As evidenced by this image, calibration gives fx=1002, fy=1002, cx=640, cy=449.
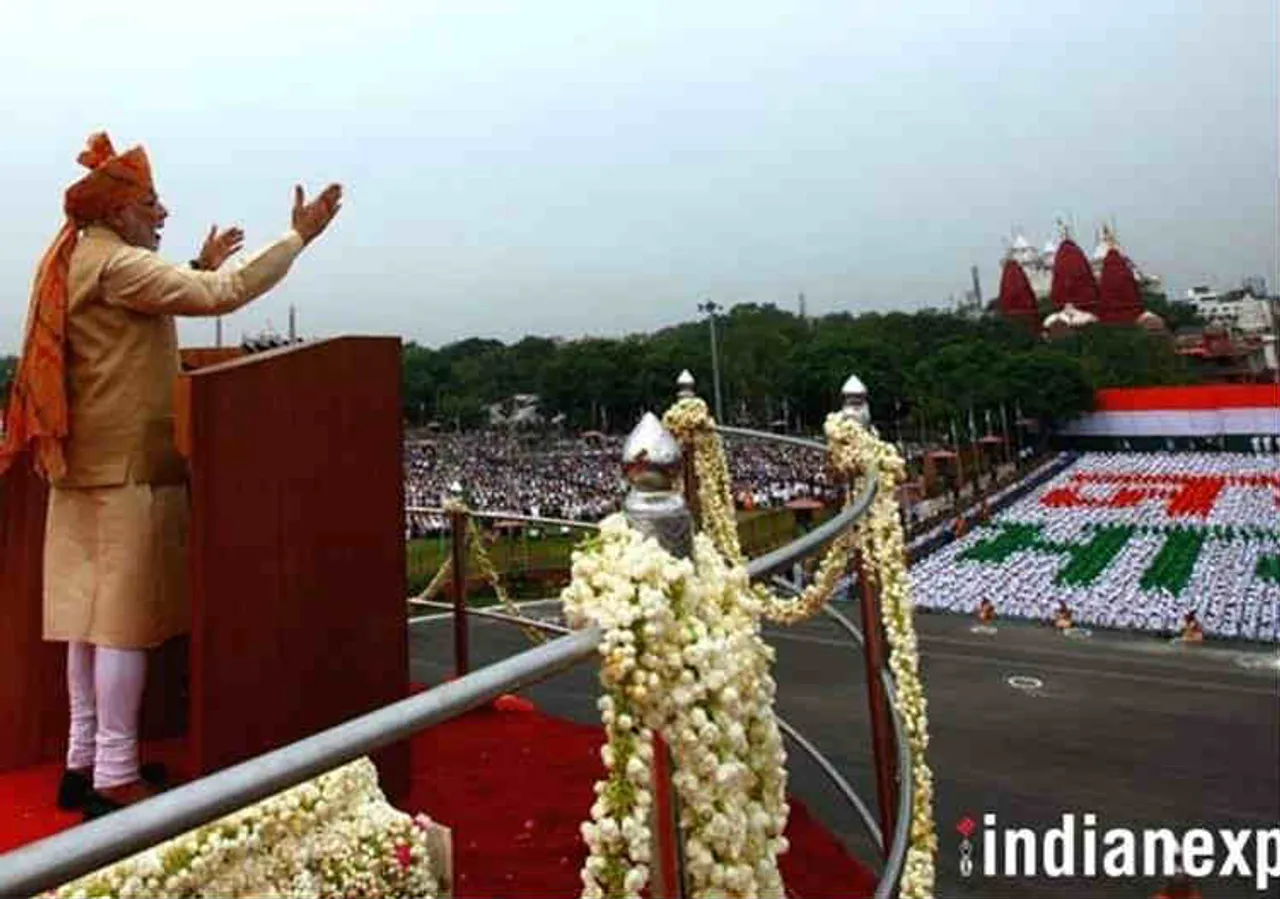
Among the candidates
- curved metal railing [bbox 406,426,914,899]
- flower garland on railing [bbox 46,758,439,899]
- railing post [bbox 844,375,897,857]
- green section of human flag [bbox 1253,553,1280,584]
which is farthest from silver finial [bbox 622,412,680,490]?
green section of human flag [bbox 1253,553,1280,584]

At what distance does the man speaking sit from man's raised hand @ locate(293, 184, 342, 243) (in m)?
0.04

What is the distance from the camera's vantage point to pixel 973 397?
3903cm

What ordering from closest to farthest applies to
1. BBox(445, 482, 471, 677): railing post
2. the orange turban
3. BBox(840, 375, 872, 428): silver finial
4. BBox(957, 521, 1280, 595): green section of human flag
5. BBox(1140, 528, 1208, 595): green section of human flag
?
the orange turban
BBox(840, 375, 872, 428): silver finial
BBox(445, 482, 471, 677): railing post
BBox(1140, 528, 1208, 595): green section of human flag
BBox(957, 521, 1280, 595): green section of human flag

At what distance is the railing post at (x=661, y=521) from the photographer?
1047 mm

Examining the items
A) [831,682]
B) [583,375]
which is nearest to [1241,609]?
[831,682]

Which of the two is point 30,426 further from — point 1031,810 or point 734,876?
point 1031,810

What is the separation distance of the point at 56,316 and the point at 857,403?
7.25 feet

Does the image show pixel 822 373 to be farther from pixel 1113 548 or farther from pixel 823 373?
pixel 1113 548

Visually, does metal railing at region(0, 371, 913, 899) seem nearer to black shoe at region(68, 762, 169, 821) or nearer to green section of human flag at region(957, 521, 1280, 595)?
black shoe at region(68, 762, 169, 821)

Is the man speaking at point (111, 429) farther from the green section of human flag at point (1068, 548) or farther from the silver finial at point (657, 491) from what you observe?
the green section of human flag at point (1068, 548)

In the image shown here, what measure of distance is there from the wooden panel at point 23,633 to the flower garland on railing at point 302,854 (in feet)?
3.80

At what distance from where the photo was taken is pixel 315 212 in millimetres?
2654

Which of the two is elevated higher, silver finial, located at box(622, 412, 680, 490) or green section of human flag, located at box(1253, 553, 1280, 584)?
silver finial, located at box(622, 412, 680, 490)

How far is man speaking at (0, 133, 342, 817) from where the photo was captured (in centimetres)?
247
